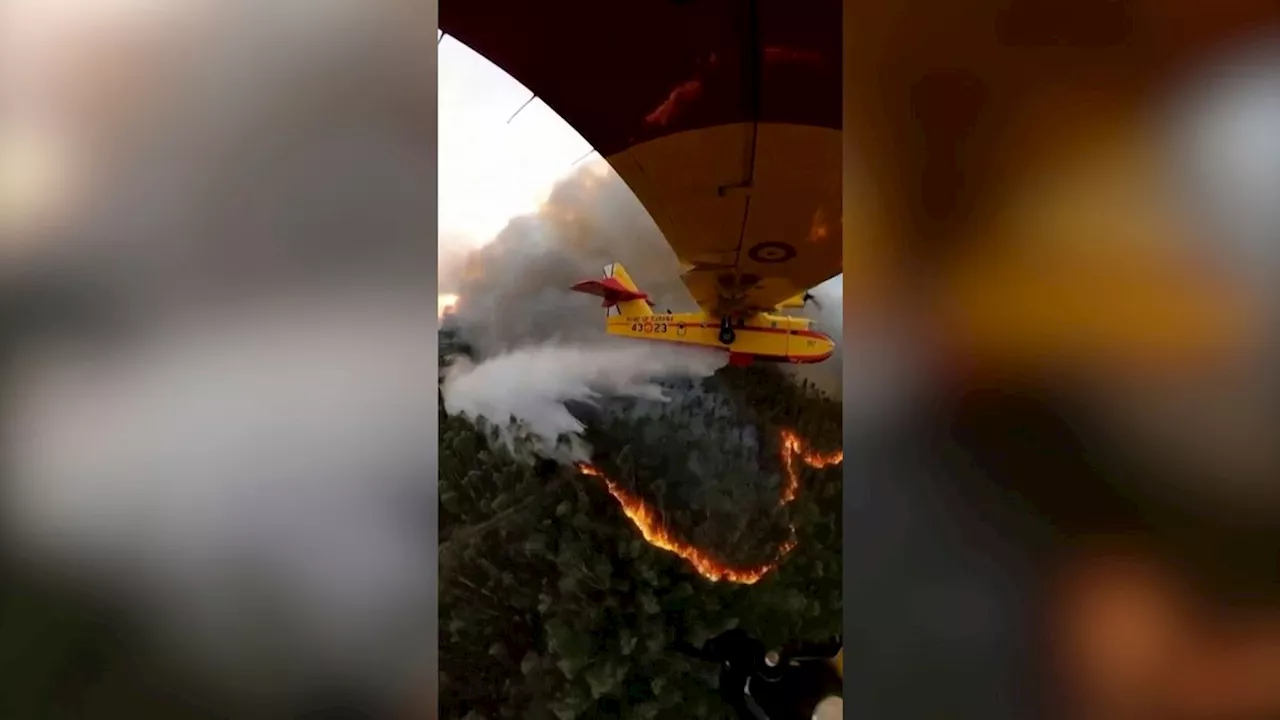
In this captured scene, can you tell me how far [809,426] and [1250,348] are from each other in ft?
1.61

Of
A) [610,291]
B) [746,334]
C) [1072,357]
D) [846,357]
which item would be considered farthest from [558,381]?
[1072,357]

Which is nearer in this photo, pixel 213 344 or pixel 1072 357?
pixel 213 344

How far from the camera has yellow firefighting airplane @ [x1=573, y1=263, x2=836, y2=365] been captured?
2.77ft

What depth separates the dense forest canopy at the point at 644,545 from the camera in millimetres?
805

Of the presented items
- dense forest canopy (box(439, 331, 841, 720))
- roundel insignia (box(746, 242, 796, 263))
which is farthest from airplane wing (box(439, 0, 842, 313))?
dense forest canopy (box(439, 331, 841, 720))

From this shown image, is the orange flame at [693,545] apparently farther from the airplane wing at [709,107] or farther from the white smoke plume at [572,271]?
the airplane wing at [709,107]

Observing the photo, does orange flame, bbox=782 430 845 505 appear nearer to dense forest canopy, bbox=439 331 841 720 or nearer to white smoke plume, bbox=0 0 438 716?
dense forest canopy, bbox=439 331 841 720

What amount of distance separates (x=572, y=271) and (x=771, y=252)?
24 cm

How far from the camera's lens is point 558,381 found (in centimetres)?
83

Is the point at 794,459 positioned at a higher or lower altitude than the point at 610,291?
lower

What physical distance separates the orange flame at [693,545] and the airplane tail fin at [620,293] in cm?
19

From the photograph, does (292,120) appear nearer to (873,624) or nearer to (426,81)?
(426,81)

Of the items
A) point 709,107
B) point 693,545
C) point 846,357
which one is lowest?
point 693,545

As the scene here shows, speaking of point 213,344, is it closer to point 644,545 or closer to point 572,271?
point 572,271
